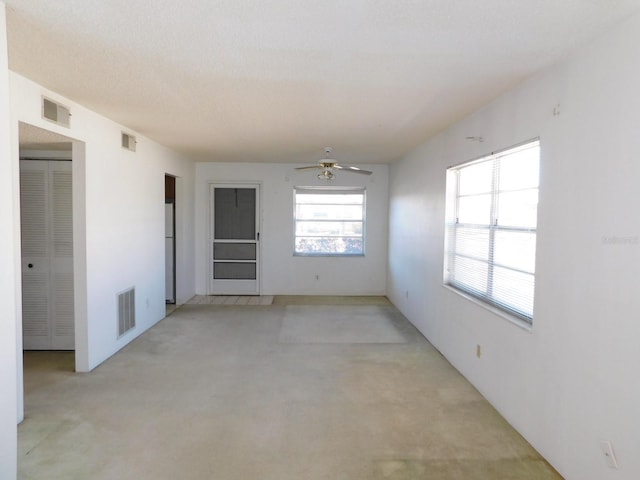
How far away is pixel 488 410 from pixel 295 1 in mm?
3105

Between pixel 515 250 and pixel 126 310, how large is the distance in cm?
405

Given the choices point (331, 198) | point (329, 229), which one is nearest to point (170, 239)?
point (329, 229)

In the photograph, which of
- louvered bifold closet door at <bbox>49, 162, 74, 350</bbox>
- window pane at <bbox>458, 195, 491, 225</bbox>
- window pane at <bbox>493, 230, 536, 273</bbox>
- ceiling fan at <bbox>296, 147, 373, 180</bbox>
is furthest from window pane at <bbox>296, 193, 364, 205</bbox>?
window pane at <bbox>493, 230, 536, 273</bbox>

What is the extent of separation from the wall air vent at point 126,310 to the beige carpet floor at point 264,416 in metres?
0.22

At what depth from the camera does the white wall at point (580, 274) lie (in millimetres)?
1938

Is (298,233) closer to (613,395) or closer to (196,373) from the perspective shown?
(196,373)

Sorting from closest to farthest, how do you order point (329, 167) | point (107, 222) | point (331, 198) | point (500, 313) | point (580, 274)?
point (580, 274) < point (500, 313) < point (107, 222) < point (329, 167) < point (331, 198)

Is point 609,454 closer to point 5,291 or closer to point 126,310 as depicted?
point 5,291

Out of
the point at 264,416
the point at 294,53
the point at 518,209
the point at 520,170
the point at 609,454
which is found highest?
the point at 294,53

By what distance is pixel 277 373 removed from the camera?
393 centimetres

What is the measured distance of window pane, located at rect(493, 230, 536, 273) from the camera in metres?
2.92

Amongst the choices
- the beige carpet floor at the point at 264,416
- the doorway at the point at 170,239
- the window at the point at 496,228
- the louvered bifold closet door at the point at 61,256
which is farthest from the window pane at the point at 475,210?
the doorway at the point at 170,239

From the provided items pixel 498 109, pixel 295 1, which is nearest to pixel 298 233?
pixel 498 109

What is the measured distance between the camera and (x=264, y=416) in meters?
3.08
